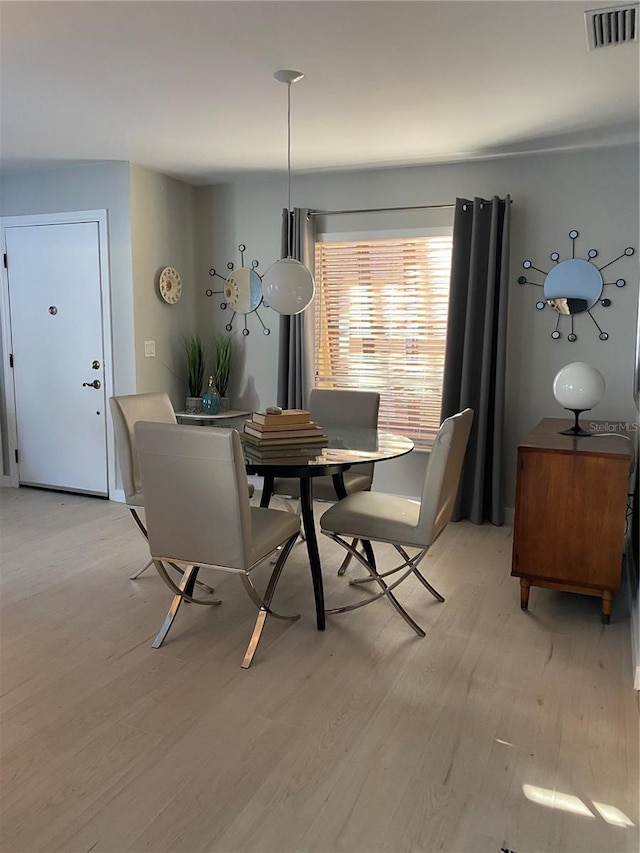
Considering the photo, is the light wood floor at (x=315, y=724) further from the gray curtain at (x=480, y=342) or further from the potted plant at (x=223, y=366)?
the potted plant at (x=223, y=366)

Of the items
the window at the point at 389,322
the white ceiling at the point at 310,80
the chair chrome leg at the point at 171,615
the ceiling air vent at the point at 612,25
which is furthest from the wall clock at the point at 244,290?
the ceiling air vent at the point at 612,25

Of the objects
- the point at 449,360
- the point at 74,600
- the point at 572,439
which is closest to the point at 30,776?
the point at 74,600

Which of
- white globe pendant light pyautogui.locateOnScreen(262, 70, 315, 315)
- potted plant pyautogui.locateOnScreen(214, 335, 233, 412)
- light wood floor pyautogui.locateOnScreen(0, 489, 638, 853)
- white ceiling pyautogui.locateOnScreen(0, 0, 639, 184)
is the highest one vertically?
white ceiling pyautogui.locateOnScreen(0, 0, 639, 184)

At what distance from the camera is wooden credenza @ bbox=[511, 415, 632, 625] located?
2939 millimetres

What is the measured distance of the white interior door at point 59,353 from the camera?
5.00 metres

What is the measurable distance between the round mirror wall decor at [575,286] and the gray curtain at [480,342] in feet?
1.00

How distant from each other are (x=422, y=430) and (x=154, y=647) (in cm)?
276

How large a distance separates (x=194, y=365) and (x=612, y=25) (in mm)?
3709

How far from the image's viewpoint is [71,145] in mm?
4254

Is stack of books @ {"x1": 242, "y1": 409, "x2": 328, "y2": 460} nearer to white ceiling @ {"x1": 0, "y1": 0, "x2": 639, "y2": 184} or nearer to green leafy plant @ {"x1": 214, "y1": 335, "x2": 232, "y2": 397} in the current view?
white ceiling @ {"x1": 0, "y1": 0, "x2": 639, "y2": 184}

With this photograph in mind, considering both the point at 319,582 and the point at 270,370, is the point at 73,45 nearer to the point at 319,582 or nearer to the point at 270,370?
the point at 319,582

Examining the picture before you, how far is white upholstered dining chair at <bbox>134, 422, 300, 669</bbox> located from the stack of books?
0.48 m

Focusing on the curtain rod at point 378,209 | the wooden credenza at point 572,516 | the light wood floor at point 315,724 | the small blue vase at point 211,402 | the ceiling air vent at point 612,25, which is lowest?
the light wood floor at point 315,724

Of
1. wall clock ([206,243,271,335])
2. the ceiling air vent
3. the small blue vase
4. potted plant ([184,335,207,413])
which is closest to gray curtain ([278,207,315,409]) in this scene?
wall clock ([206,243,271,335])
